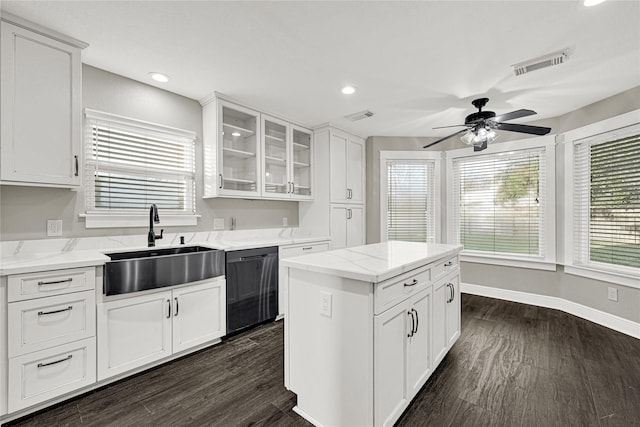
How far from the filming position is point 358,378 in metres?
1.46

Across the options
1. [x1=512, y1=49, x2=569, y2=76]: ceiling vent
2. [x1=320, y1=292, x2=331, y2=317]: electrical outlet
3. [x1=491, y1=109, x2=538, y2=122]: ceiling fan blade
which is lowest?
[x1=320, y1=292, x2=331, y2=317]: electrical outlet

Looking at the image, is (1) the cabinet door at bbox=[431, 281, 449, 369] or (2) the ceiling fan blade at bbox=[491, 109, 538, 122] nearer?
(1) the cabinet door at bbox=[431, 281, 449, 369]

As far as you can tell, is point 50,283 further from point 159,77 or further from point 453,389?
point 453,389

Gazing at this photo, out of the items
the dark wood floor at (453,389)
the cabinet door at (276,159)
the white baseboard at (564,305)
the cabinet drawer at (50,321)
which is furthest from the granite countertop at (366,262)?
the white baseboard at (564,305)

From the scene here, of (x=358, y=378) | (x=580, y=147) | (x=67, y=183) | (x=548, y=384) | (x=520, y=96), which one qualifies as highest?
(x=520, y=96)

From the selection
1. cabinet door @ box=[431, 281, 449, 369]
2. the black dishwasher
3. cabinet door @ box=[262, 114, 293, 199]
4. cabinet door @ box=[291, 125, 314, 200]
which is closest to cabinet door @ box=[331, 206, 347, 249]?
cabinet door @ box=[291, 125, 314, 200]

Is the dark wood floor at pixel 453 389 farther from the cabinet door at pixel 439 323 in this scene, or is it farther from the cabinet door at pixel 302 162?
→ the cabinet door at pixel 302 162

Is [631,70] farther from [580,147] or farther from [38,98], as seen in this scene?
[38,98]

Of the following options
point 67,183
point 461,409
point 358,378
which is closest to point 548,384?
point 461,409

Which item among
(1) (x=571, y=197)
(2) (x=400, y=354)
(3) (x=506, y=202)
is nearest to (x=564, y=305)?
(1) (x=571, y=197)

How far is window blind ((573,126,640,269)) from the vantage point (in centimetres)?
304

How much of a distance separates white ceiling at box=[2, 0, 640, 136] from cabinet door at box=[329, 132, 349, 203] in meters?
0.94

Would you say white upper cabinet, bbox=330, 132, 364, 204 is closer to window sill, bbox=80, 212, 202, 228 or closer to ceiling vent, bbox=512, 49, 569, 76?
window sill, bbox=80, 212, 202, 228

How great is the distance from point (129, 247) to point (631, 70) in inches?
Result: 188
